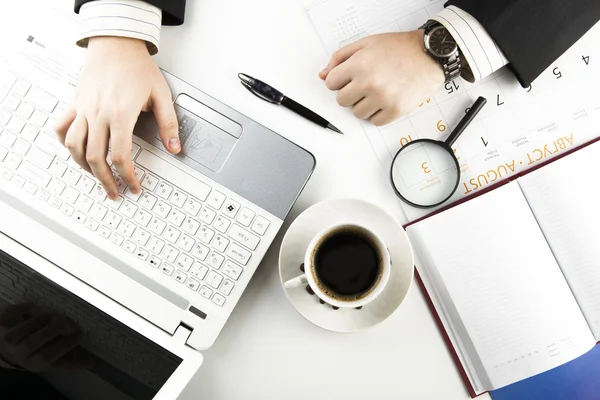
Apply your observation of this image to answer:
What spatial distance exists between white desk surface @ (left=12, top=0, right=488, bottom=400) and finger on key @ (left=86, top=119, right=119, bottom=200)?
6.1 inches

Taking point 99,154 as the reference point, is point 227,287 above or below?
below

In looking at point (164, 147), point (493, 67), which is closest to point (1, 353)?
point (164, 147)

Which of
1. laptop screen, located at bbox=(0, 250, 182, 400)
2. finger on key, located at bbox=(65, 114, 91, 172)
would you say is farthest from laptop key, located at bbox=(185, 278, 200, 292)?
finger on key, located at bbox=(65, 114, 91, 172)

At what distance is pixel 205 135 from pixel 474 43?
43cm

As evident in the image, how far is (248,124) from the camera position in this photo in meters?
0.70

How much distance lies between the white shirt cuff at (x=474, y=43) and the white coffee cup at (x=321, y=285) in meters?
0.31

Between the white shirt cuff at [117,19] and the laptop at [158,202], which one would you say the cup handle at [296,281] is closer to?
the laptop at [158,202]

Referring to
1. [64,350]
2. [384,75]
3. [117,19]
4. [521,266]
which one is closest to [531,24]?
[384,75]

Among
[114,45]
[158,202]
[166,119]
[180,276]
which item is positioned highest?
[114,45]

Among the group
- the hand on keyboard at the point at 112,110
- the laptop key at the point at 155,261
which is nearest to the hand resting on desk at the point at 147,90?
the hand on keyboard at the point at 112,110

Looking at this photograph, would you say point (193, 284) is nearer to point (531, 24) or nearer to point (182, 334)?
point (182, 334)

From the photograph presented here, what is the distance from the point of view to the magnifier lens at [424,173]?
2.44 ft

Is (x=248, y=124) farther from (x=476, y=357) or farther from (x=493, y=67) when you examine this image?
(x=476, y=357)

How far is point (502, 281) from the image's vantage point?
2.34 ft
